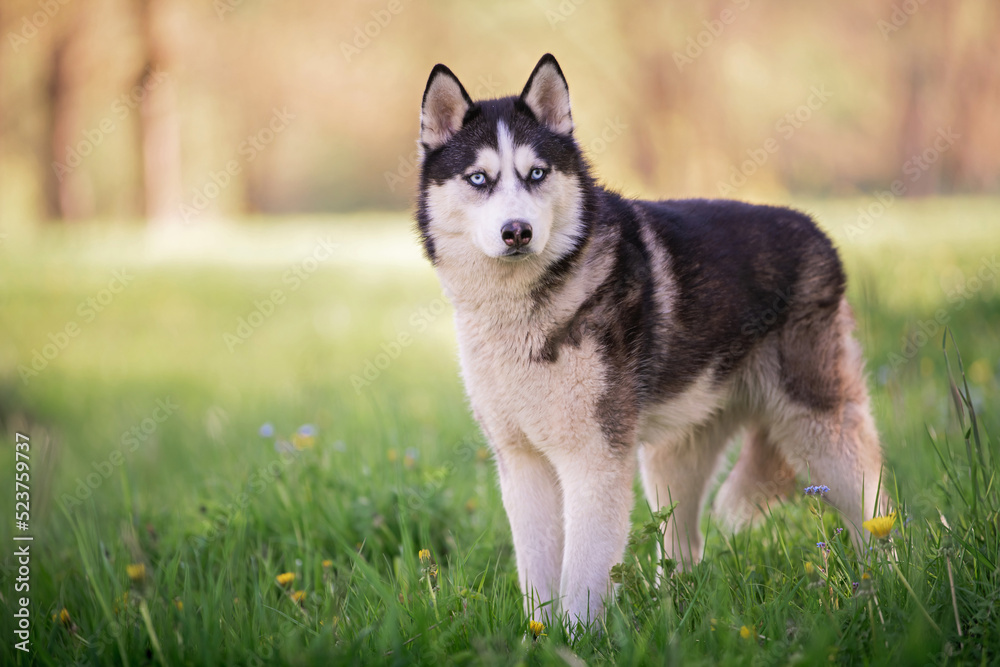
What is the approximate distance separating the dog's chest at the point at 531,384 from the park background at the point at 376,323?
56cm

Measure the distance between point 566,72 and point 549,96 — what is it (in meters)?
13.9

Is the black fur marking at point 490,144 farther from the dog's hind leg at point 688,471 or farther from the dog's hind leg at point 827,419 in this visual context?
the dog's hind leg at point 688,471

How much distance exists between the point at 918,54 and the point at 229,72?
54.9ft

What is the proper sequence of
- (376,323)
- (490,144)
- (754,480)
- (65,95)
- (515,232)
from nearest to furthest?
(515,232) < (490,144) < (754,480) < (376,323) < (65,95)

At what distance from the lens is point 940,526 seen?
8.56 feet

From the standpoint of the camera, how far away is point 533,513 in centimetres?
304

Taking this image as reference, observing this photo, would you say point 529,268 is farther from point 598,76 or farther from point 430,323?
point 598,76

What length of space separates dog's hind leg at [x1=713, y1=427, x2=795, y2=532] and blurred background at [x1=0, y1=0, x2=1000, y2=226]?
10024mm

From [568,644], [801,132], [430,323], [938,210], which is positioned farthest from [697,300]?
[801,132]

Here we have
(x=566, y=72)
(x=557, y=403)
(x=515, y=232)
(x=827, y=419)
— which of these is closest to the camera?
(x=515, y=232)

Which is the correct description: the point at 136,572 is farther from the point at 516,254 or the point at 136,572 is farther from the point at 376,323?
the point at 376,323

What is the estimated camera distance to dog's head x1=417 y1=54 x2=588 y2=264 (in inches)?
111

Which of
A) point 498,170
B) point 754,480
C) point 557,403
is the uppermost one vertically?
point 498,170

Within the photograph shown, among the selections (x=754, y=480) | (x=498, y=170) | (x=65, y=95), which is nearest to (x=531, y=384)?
(x=498, y=170)
